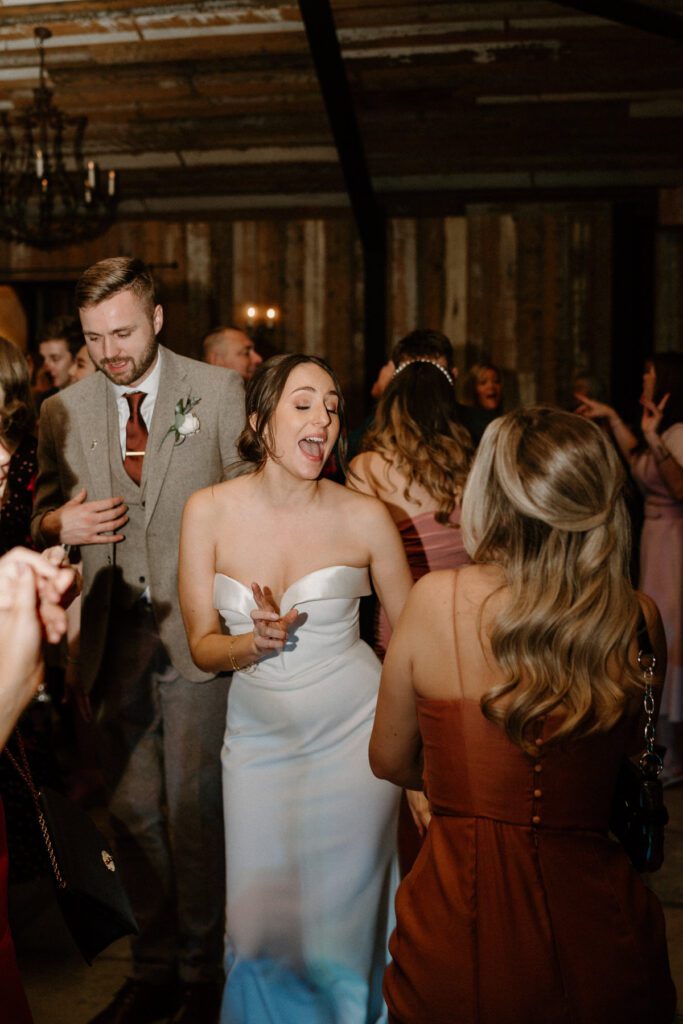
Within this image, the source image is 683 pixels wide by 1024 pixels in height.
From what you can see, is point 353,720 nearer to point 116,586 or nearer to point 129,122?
point 116,586

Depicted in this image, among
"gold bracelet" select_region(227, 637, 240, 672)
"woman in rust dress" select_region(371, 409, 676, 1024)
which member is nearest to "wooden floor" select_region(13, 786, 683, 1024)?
"gold bracelet" select_region(227, 637, 240, 672)

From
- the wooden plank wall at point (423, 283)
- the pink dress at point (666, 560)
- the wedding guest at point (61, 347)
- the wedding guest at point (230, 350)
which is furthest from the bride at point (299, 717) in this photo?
the wooden plank wall at point (423, 283)

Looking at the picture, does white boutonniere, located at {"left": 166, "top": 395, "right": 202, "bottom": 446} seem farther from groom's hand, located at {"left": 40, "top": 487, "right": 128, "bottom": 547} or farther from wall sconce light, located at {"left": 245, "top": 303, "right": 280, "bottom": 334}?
wall sconce light, located at {"left": 245, "top": 303, "right": 280, "bottom": 334}

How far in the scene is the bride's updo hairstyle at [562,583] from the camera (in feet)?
4.70

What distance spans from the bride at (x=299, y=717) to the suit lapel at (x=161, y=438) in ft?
0.97

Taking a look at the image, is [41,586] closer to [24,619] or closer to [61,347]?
[24,619]

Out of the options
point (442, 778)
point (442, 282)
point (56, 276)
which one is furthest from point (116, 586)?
point (56, 276)

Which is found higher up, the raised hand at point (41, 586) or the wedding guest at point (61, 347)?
the wedding guest at point (61, 347)

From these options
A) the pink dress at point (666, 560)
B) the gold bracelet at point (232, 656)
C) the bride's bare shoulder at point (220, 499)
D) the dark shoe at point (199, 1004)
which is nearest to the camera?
the gold bracelet at point (232, 656)

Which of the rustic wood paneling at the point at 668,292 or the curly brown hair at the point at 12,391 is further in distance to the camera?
the rustic wood paneling at the point at 668,292

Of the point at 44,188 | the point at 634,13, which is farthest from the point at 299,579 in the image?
the point at 44,188

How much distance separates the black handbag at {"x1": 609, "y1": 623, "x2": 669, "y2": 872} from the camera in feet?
4.90

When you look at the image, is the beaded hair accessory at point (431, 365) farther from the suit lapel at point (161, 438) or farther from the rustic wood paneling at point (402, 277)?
the rustic wood paneling at point (402, 277)

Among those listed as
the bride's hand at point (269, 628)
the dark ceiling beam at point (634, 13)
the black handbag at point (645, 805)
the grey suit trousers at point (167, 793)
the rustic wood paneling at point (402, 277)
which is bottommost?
the grey suit trousers at point (167, 793)
